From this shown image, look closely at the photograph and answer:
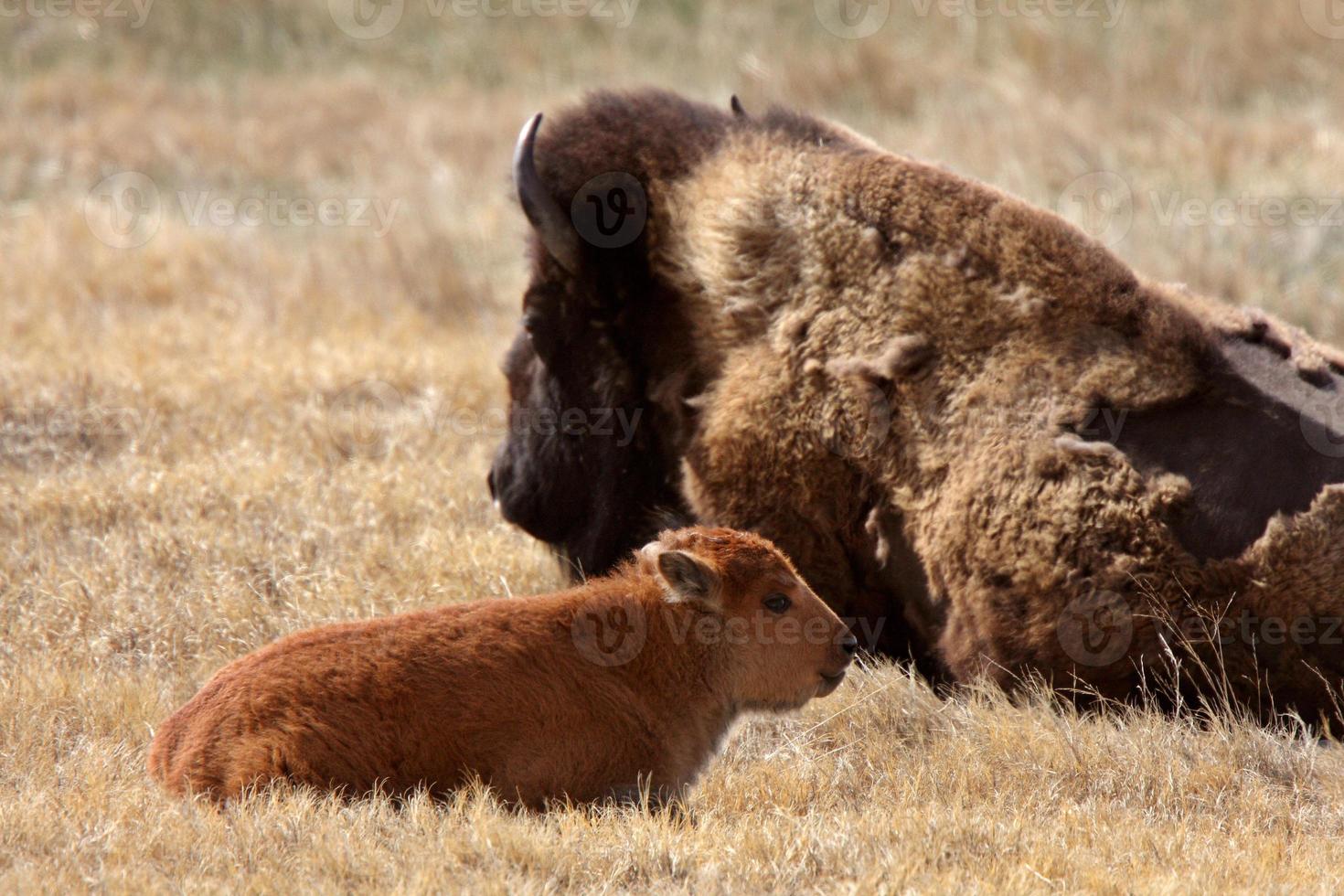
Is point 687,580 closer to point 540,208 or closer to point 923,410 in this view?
point 923,410

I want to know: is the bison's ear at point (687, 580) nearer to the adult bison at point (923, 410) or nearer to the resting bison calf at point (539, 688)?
the resting bison calf at point (539, 688)

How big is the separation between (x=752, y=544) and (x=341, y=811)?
1.57 m

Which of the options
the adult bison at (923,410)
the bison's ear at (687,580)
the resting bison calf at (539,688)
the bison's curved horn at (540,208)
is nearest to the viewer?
the resting bison calf at (539,688)

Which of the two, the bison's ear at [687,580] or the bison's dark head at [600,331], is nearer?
the bison's ear at [687,580]

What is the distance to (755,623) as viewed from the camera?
4.84 meters

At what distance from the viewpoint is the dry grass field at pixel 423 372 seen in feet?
13.3

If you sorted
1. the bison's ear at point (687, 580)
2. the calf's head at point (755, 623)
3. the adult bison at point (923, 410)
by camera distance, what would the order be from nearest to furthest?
the bison's ear at point (687, 580) → the calf's head at point (755, 623) → the adult bison at point (923, 410)

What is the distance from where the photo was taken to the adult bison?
5.00 m

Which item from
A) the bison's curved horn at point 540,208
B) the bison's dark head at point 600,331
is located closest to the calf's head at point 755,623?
the bison's dark head at point 600,331

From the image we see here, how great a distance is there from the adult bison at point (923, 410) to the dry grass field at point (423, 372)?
0.35 m

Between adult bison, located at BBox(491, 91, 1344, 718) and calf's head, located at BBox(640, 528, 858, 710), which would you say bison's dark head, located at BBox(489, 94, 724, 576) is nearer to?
adult bison, located at BBox(491, 91, 1344, 718)

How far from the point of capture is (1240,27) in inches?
646

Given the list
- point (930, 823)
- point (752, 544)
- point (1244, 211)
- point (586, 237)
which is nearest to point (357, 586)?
point (586, 237)

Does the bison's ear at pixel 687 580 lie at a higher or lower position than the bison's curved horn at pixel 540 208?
lower
